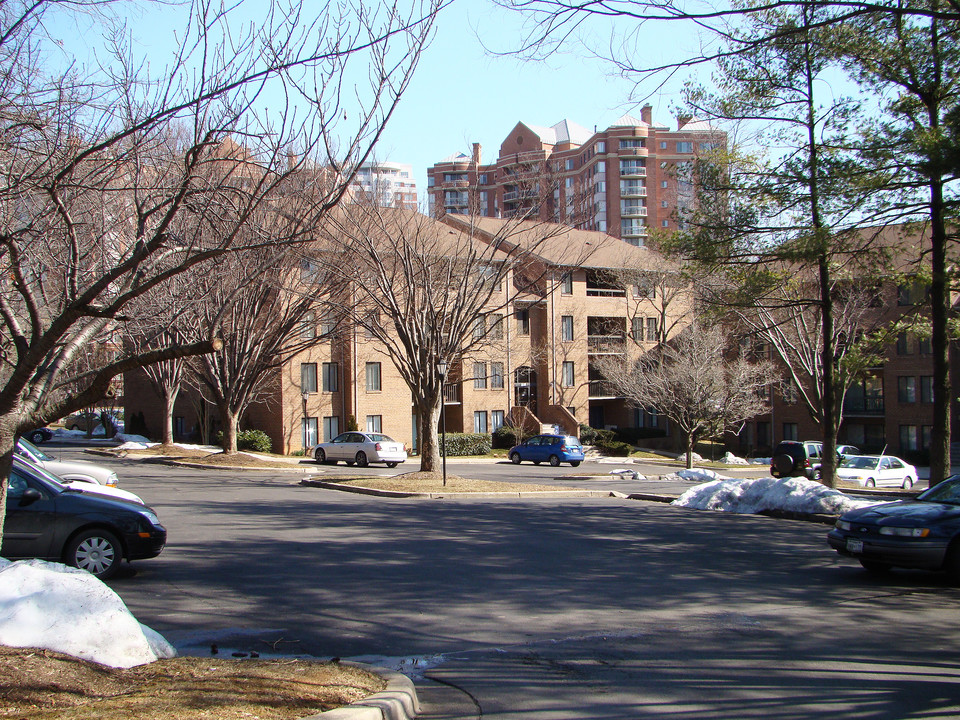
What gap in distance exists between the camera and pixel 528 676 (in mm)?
6570

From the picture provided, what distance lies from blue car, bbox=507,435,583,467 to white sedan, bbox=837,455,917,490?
12229 mm

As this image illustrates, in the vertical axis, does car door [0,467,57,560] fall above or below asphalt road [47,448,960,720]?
above

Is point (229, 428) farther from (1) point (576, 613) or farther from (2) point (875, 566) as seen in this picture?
(2) point (875, 566)

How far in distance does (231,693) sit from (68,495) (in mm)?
5470

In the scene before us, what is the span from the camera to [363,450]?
3400cm

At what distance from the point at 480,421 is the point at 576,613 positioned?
42.3m

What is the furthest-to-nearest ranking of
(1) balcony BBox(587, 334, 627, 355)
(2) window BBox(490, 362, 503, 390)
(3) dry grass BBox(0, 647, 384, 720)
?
(1) balcony BBox(587, 334, 627, 355) → (2) window BBox(490, 362, 503, 390) → (3) dry grass BBox(0, 647, 384, 720)

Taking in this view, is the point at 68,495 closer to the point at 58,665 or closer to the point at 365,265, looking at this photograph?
the point at 58,665

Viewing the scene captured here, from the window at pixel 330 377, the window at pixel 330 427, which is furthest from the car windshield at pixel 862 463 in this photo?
the window at pixel 330 377

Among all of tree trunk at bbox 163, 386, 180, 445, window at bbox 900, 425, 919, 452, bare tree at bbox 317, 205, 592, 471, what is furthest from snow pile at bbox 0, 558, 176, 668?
window at bbox 900, 425, 919, 452

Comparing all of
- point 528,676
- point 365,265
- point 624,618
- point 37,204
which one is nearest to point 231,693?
point 528,676

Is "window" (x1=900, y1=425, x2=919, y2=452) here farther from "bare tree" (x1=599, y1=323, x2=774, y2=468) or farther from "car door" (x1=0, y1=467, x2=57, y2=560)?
Answer: "car door" (x1=0, y1=467, x2=57, y2=560)

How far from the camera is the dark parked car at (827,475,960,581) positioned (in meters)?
9.96

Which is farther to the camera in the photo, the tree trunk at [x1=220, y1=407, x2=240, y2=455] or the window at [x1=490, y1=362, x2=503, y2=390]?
the window at [x1=490, y1=362, x2=503, y2=390]
